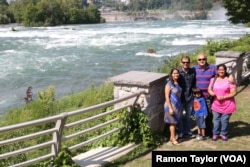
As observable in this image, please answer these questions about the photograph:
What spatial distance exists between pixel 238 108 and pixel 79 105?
4.45 metres

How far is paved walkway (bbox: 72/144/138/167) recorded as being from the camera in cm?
593

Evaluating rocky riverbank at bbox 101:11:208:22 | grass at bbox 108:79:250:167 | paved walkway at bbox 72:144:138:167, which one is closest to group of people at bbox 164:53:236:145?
grass at bbox 108:79:250:167

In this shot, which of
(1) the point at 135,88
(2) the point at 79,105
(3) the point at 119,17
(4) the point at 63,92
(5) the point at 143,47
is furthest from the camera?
(3) the point at 119,17

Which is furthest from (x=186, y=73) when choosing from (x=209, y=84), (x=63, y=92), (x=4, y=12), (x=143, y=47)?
(x=4, y=12)

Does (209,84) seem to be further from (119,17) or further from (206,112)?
(119,17)

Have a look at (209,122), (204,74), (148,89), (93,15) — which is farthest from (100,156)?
(93,15)

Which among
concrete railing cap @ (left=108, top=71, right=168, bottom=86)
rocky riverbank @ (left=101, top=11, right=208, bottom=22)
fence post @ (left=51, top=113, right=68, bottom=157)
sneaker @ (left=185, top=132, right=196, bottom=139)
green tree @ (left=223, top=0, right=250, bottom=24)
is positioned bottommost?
rocky riverbank @ (left=101, top=11, right=208, bottom=22)

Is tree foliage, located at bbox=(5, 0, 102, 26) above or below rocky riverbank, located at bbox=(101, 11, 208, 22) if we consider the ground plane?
above

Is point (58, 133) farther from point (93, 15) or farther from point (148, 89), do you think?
point (93, 15)

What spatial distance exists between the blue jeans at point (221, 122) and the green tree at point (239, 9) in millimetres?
12811

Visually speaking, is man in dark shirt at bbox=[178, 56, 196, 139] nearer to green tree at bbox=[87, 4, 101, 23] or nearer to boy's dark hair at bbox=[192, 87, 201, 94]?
boy's dark hair at bbox=[192, 87, 201, 94]

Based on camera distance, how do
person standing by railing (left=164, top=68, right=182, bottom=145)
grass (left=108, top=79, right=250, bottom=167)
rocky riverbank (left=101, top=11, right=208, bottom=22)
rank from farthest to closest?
rocky riverbank (left=101, top=11, right=208, bottom=22) < person standing by railing (left=164, top=68, right=182, bottom=145) < grass (left=108, top=79, right=250, bottom=167)

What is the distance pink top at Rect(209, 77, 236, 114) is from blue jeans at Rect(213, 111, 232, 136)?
80 millimetres

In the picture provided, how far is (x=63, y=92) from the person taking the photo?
19.2 metres
